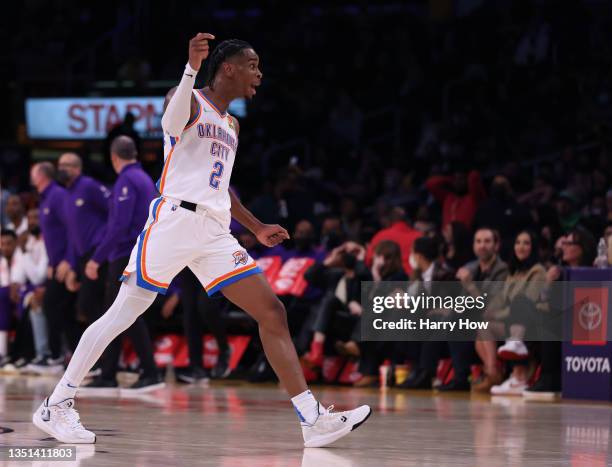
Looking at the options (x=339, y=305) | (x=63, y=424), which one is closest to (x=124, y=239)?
(x=339, y=305)

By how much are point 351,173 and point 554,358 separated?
8.34m

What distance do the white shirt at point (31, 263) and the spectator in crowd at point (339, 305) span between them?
362cm

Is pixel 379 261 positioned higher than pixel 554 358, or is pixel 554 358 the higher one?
pixel 379 261

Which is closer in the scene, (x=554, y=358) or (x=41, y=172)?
(x=554, y=358)

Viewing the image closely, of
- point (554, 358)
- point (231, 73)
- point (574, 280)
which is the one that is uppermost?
point (231, 73)

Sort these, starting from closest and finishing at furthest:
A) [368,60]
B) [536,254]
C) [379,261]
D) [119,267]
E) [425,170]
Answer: [119,267] < [536,254] < [379,261] < [425,170] < [368,60]

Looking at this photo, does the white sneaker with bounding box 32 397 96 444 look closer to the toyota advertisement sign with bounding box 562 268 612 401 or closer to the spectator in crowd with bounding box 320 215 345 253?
the toyota advertisement sign with bounding box 562 268 612 401

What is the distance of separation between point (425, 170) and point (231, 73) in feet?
35.8

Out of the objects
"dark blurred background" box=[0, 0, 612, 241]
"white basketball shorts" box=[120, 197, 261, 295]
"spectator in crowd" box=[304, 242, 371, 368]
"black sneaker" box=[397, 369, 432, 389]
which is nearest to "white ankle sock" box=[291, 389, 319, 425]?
"white basketball shorts" box=[120, 197, 261, 295]

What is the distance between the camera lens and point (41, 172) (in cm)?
1293

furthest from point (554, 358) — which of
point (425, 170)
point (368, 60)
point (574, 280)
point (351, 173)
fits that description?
point (368, 60)

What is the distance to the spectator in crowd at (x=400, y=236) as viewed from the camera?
12.9 metres

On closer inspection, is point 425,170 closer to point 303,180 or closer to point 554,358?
point 303,180

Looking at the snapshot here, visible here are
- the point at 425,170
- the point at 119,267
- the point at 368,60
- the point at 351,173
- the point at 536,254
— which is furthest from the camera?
the point at 368,60
